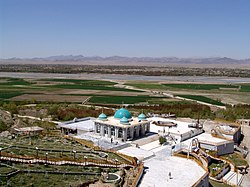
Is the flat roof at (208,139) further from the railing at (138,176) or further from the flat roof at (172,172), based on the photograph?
the railing at (138,176)

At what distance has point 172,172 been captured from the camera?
88.5ft

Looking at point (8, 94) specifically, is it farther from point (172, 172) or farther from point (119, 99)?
point (172, 172)

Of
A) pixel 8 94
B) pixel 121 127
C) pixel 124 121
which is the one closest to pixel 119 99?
pixel 8 94

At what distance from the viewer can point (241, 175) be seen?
32.7m

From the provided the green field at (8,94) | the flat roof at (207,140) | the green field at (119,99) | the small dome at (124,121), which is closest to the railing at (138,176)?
the small dome at (124,121)

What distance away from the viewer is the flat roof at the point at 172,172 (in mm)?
24812

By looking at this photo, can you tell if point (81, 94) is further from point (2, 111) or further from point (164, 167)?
point (164, 167)

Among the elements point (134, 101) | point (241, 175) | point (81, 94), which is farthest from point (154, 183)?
point (81, 94)

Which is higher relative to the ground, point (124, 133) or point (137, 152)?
point (124, 133)

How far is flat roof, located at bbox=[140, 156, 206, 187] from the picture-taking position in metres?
24.8

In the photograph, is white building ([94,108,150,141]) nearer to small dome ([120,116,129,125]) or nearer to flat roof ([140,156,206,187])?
small dome ([120,116,129,125])

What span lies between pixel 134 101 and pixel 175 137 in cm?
3625

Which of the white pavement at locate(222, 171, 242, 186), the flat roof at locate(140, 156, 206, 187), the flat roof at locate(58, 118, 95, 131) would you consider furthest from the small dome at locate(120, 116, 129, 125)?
the white pavement at locate(222, 171, 242, 186)

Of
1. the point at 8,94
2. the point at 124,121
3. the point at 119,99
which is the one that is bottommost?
the point at 8,94
